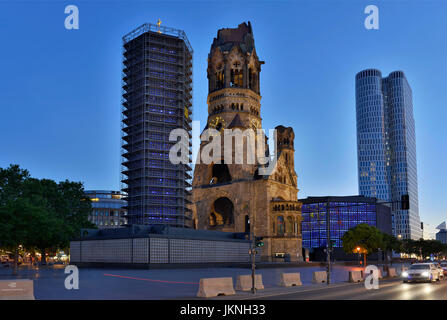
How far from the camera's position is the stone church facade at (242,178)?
309 feet

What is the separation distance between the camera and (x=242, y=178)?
97.9m

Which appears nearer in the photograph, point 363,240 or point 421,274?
point 421,274

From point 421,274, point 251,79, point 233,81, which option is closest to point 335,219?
point 251,79

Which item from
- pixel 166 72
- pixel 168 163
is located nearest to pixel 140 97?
pixel 166 72

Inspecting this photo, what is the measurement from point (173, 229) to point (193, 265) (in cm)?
553

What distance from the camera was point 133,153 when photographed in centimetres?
9581

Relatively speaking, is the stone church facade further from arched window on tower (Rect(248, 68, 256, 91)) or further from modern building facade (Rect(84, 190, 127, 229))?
modern building facade (Rect(84, 190, 127, 229))

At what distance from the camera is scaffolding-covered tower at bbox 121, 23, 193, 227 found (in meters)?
92.4

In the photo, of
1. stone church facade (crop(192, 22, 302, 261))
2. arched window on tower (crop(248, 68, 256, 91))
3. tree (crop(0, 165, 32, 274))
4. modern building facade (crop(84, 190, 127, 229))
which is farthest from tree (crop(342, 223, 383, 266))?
modern building facade (crop(84, 190, 127, 229))

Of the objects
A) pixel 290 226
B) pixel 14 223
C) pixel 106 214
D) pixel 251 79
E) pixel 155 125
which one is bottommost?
pixel 290 226

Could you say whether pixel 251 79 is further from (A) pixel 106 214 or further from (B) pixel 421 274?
(A) pixel 106 214

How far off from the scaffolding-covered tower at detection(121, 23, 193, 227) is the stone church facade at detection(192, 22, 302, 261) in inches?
268

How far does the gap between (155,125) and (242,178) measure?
68.4ft
